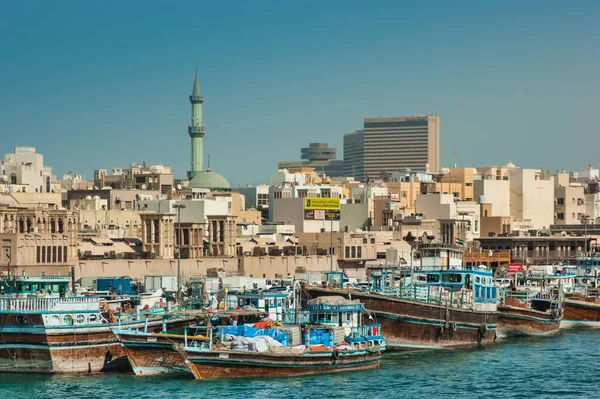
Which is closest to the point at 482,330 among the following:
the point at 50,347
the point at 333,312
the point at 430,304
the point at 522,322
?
the point at 430,304

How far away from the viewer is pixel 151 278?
8644 cm

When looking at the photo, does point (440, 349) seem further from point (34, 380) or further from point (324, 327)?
point (34, 380)

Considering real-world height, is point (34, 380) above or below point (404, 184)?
below

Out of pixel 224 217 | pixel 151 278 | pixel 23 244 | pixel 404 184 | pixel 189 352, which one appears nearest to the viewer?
pixel 189 352

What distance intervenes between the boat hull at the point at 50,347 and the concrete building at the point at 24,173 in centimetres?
6978

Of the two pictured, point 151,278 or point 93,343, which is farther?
point 151,278

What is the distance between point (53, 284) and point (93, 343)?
641cm

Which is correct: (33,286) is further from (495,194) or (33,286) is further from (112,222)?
(495,194)

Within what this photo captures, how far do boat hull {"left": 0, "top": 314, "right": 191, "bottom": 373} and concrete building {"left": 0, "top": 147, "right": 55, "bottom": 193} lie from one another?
69776 millimetres

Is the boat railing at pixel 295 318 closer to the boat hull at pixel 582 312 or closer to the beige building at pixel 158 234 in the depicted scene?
the boat hull at pixel 582 312

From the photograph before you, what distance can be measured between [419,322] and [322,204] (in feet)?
212

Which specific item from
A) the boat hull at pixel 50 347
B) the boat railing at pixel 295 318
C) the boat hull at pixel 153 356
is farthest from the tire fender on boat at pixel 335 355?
the boat hull at pixel 50 347

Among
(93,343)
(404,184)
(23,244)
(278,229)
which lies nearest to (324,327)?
(93,343)

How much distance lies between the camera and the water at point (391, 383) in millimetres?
55406
